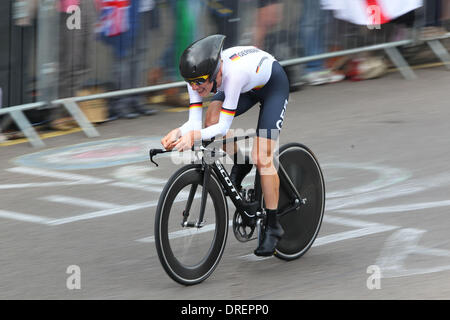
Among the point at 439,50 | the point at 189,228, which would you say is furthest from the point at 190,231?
the point at 439,50

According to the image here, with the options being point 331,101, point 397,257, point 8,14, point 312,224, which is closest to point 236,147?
point 312,224

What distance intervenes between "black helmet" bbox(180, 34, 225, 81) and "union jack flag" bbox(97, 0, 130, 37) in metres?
5.19

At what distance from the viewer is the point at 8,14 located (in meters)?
10.4

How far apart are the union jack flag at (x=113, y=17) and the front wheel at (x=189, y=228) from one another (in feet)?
17.4

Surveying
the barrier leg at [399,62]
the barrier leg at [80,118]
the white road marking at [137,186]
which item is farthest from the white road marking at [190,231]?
the barrier leg at [399,62]

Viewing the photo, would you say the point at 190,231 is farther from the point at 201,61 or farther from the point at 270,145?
the point at 201,61

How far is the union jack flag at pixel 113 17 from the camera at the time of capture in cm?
1093

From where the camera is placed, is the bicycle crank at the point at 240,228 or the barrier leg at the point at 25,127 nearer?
the bicycle crank at the point at 240,228

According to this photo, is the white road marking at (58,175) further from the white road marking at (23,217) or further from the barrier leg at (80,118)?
the barrier leg at (80,118)

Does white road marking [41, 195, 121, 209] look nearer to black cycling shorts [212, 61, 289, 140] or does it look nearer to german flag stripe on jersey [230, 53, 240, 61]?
black cycling shorts [212, 61, 289, 140]

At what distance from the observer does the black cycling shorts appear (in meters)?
6.27

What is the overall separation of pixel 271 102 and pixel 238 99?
0.30m

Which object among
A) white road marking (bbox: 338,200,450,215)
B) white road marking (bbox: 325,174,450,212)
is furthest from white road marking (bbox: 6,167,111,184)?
white road marking (bbox: 338,200,450,215)
